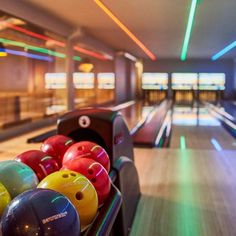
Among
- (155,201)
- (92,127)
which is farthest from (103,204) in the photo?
(155,201)

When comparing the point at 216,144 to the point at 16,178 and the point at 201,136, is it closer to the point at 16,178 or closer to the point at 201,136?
the point at 201,136

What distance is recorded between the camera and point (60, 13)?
26.9 ft

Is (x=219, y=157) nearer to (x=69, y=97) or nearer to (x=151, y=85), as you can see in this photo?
(x=69, y=97)

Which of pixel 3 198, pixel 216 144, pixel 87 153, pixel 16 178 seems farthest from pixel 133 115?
pixel 3 198

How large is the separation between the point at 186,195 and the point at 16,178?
2.09 meters

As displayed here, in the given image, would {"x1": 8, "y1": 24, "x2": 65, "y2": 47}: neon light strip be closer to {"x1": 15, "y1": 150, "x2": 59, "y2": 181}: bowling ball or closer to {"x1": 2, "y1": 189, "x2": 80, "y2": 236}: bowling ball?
{"x1": 15, "y1": 150, "x2": 59, "y2": 181}: bowling ball

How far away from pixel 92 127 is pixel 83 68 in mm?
15311

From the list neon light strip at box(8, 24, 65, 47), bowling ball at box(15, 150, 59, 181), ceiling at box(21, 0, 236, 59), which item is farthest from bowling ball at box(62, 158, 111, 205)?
neon light strip at box(8, 24, 65, 47)

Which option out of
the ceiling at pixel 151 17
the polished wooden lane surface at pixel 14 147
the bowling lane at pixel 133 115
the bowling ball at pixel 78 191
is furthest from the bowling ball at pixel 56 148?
the bowling lane at pixel 133 115

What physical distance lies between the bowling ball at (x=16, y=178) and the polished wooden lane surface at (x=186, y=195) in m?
1.11

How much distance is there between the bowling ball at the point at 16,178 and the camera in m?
1.78

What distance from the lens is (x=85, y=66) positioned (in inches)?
707

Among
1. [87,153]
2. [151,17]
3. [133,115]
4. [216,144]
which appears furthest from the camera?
[133,115]

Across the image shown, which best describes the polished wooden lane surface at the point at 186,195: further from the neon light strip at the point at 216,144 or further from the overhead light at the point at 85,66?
the overhead light at the point at 85,66
